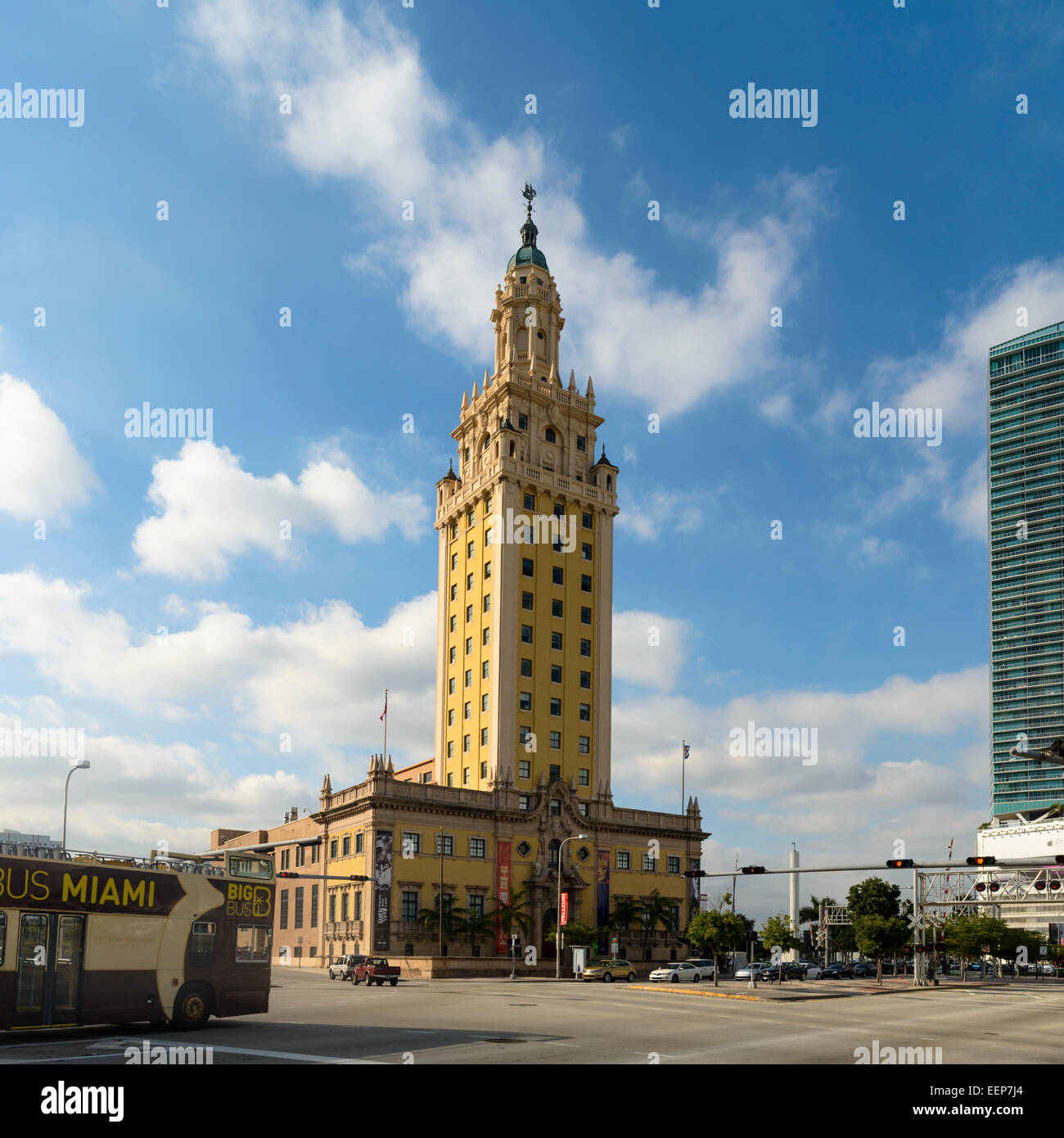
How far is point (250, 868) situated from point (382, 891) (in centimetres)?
4856

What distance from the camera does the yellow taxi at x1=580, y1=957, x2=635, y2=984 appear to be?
226ft

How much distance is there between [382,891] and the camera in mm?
74625

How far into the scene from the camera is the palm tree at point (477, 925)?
77.1 meters

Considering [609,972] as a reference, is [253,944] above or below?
above

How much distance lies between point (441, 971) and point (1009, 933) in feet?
277

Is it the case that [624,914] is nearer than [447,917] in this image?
No

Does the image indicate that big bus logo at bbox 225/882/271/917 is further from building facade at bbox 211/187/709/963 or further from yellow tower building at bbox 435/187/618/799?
yellow tower building at bbox 435/187/618/799

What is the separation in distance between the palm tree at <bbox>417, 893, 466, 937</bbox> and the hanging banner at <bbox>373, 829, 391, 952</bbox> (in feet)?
9.50

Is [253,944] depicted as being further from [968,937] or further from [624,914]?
[968,937]

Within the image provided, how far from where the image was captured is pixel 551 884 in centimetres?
8350

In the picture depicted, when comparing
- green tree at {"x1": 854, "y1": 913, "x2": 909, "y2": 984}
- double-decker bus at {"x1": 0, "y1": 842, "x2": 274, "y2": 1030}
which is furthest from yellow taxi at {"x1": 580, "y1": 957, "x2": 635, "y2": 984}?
double-decker bus at {"x1": 0, "y1": 842, "x2": 274, "y2": 1030}

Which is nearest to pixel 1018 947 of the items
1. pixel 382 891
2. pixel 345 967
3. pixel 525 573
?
pixel 525 573
